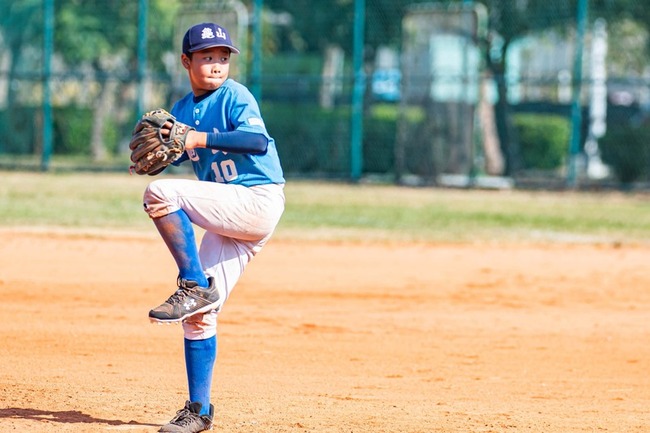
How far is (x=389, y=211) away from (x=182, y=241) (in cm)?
1120

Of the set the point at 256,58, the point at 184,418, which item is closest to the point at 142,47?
the point at 256,58

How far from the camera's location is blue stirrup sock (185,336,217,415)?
4844 mm

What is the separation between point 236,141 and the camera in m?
4.55

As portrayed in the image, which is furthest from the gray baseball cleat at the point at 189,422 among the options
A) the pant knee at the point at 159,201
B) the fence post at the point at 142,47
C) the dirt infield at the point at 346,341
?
the fence post at the point at 142,47

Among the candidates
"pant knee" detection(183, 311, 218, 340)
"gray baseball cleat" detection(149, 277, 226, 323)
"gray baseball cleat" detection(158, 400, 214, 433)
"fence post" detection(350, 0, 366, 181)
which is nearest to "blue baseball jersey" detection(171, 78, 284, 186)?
"gray baseball cleat" detection(149, 277, 226, 323)

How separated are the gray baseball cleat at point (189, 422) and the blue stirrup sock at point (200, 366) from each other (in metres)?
0.03

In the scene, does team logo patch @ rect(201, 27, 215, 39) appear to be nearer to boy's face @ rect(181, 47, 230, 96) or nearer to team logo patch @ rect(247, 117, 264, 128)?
boy's face @ rect(181, 47, 230, 96)

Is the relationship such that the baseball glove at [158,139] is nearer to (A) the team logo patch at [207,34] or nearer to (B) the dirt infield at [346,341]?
(A) the team logo patch at [207,34]

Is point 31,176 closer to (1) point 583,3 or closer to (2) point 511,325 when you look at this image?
(1) point 583,3

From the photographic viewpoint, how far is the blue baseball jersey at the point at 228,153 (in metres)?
4.74

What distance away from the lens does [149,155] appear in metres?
4.54

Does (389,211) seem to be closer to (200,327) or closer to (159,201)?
(200,327)

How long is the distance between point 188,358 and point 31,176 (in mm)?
15638

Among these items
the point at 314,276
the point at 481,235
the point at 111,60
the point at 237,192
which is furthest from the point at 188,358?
the point at 111,60
